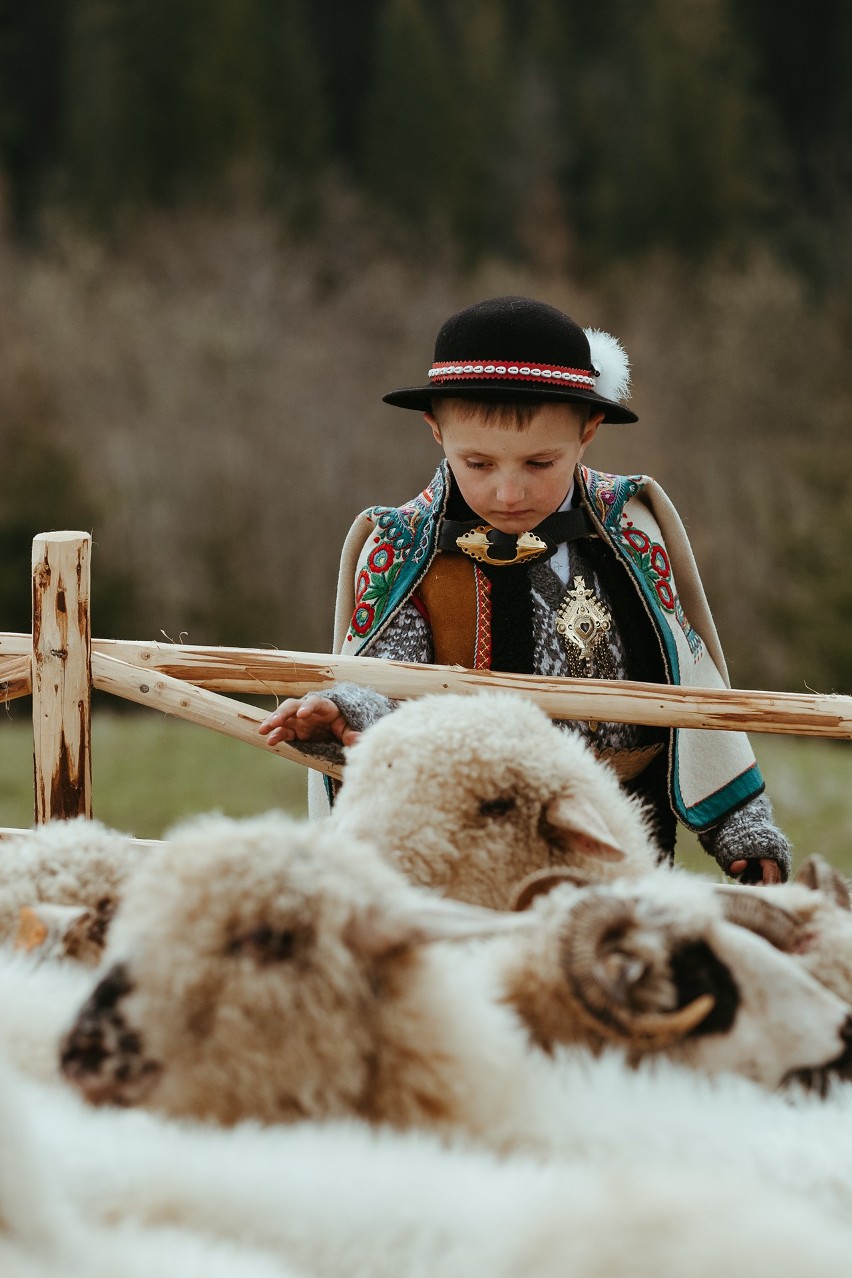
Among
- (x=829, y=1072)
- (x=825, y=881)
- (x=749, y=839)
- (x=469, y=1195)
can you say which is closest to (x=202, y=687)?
(x=749, y=839)

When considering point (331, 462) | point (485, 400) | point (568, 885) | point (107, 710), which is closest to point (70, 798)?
point (485, 400)

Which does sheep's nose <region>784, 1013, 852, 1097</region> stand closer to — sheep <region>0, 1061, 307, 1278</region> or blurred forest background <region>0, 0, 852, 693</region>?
sheep <region>0, 1061, 307, 1278</region>

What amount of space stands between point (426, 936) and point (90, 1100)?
388mm

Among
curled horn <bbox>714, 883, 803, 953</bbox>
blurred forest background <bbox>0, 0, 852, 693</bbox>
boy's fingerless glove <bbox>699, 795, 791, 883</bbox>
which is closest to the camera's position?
curled horn <bbox>714, 883, 803, 953</bbox>

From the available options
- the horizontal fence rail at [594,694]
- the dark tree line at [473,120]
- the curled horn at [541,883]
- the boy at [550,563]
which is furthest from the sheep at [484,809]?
the dark tree line at [473,120]

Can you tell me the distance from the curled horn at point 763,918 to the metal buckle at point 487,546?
1.24m

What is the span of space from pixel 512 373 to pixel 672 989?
4.99 ft

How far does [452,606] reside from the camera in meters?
3.02

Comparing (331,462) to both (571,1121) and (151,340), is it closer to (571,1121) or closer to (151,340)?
(151,340)

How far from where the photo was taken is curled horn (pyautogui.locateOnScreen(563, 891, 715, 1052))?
154 centimetres

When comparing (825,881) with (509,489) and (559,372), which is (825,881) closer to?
(509,489)

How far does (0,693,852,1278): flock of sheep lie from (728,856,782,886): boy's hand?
98 centimetres


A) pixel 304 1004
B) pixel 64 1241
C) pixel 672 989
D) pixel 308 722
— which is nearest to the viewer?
pixel 64 1241

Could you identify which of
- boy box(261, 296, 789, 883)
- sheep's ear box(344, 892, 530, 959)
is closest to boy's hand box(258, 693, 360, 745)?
boy box(261, 296, 789, 883)
